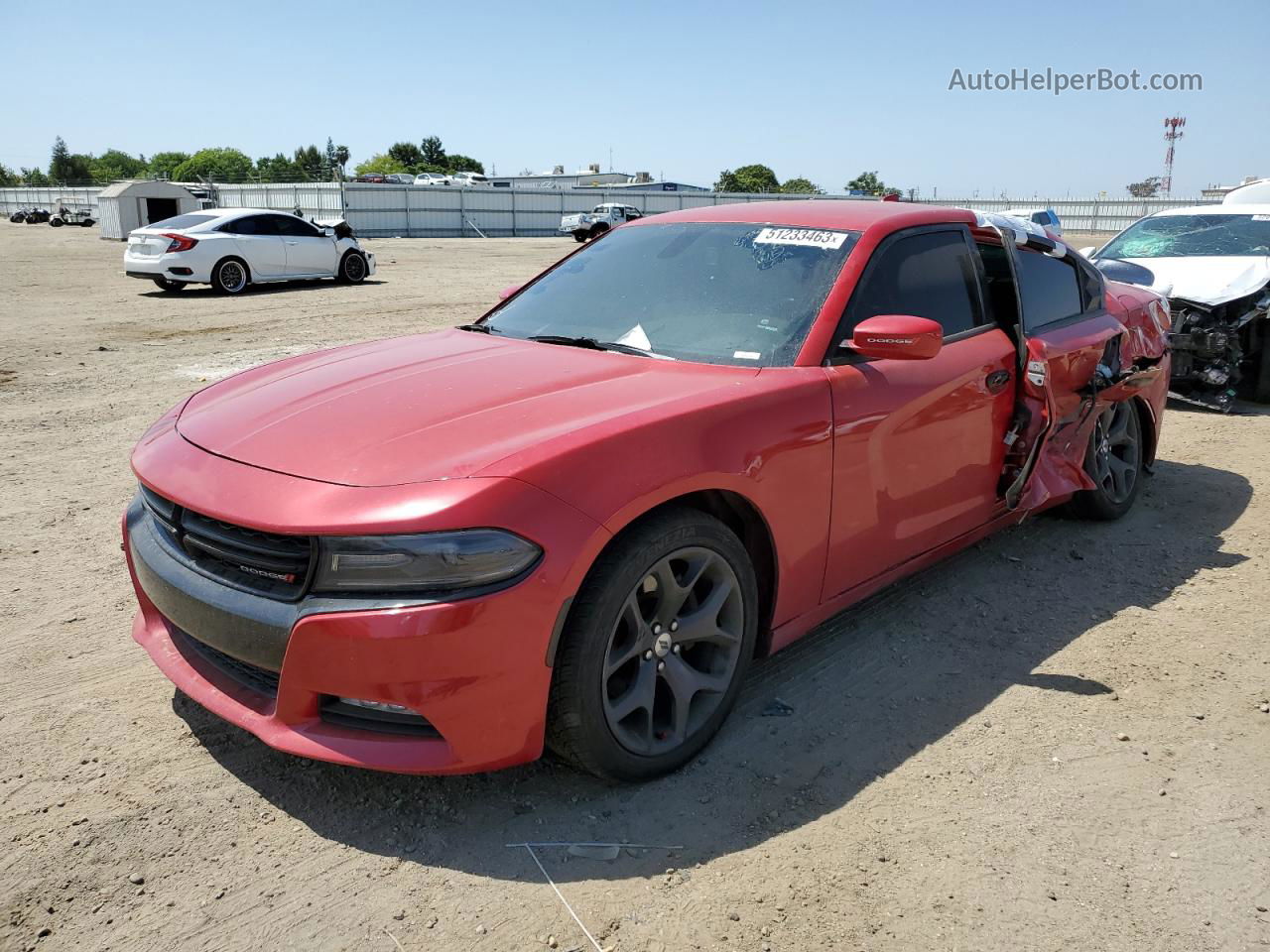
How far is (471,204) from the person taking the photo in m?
43.8

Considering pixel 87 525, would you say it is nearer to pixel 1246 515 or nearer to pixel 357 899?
pixel 357 899

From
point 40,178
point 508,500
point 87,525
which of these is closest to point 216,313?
point 87,525

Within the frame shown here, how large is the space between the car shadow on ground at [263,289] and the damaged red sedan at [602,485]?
45.4 feet

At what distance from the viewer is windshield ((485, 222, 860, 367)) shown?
131 inches

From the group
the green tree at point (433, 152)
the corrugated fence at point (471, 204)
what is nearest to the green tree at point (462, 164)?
the green tree at point (433, 152)

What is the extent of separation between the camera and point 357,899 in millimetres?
2350

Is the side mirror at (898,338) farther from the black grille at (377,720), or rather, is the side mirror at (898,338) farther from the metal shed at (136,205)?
the metal shed at (136,205)

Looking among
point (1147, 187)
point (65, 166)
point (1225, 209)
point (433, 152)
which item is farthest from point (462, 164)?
point (1225, 209)

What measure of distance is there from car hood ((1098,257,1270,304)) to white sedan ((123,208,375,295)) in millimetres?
13571

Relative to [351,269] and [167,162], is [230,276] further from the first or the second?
[167,162]

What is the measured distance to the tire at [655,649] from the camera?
2518mm

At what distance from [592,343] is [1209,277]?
714 cm

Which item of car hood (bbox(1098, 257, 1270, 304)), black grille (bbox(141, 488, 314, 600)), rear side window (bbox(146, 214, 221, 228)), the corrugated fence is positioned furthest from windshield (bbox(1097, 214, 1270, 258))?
the corrugated fence

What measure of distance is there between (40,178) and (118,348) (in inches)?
3865
